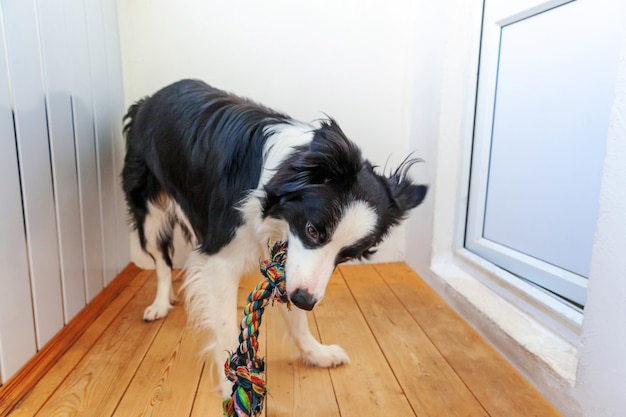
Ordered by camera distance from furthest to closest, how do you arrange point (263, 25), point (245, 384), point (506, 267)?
1. point (263, 25)
2. point (506, 267)
3. point (245, 384)

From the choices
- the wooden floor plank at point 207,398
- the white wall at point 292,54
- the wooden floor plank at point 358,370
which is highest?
the white wall at point 292,54

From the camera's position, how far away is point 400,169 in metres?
1.29

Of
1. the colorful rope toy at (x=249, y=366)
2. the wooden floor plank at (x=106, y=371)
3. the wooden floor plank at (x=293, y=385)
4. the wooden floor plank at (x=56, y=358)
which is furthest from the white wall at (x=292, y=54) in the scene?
the colorful rope toy at (x=249, y=366)

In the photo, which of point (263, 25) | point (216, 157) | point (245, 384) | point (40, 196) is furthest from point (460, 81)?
point (40, 196)

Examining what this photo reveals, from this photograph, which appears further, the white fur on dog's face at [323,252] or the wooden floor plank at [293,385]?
the wooden floor plank at [293,385]

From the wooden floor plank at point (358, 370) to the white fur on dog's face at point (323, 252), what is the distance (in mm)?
448

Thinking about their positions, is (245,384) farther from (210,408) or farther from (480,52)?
(480,52)

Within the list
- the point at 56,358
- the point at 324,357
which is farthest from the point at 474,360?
the point at 56,358

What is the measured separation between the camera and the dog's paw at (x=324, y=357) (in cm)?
147

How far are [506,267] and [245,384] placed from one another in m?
1.34

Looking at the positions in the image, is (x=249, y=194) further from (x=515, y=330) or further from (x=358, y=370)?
(x=515, y=330)

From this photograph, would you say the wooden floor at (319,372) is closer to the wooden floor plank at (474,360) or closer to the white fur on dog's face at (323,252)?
the wooden floor plank at (474,360)

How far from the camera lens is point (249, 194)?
129 cm

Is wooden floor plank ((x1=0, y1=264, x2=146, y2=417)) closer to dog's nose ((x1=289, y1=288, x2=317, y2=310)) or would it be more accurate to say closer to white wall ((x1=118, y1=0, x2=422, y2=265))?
white wall ((x1=118, y1=0, x2=422, y2=265))
